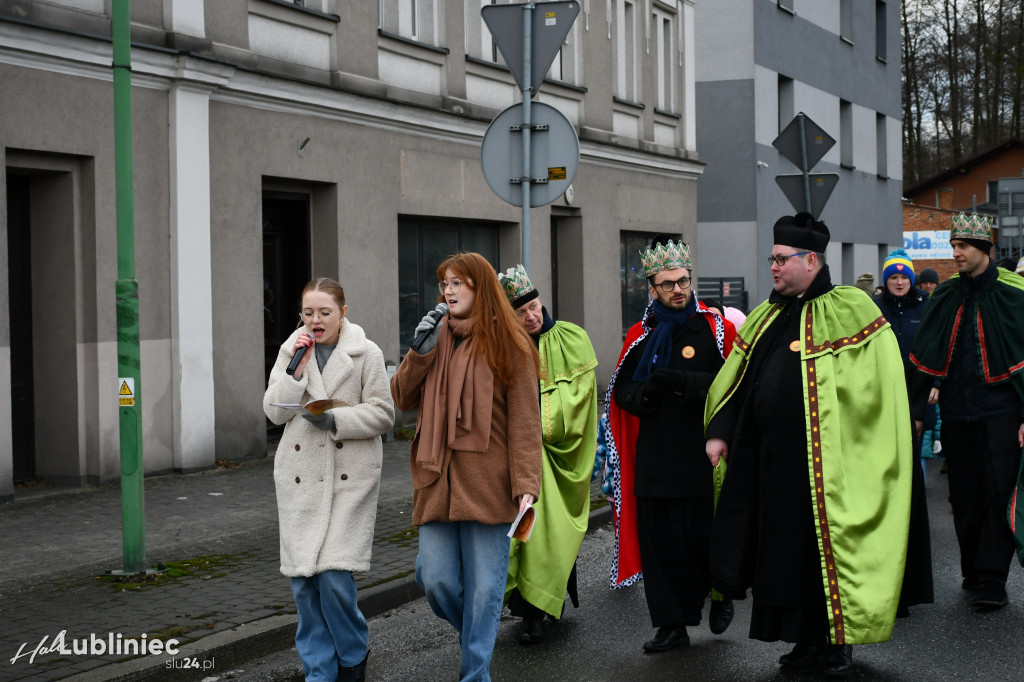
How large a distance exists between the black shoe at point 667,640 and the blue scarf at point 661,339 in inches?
50.1

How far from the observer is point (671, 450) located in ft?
20.8

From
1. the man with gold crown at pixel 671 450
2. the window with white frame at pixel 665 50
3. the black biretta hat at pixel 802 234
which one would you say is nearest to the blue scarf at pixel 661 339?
the man with gold crown at pixel 671 450

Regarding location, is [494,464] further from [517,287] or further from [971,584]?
[971,584]

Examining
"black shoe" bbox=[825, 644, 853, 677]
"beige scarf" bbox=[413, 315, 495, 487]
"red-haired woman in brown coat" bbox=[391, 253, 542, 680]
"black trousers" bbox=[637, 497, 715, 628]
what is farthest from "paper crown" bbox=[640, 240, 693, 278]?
"black shoe" bbox=[825, 644, 853, 677]

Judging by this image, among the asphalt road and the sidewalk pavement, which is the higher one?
the sidewalk pavement

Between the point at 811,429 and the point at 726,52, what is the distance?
22444 millimetres

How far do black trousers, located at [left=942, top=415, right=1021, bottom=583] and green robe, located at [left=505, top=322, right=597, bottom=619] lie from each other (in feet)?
7.57

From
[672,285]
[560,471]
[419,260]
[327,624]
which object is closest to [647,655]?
[560,471]

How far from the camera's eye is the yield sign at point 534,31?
9172mm

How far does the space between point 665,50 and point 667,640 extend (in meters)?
17.0

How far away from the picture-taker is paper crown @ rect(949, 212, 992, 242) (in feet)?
24.6

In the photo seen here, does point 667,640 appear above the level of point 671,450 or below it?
below

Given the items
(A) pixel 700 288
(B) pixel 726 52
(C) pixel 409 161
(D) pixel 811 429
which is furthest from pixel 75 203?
(B) pixel 726 52

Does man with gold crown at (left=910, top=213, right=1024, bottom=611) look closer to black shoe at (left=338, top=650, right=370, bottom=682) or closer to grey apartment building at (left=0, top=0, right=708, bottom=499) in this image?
black shoe at (left=338, top=650, right=370, bottom=682)
